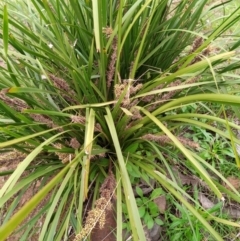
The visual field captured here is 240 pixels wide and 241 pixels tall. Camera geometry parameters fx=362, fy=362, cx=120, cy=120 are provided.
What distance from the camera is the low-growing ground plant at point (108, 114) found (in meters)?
1.10

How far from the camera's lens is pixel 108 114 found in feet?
3.72

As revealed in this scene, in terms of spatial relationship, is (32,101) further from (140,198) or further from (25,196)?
(140,198)

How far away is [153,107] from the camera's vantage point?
4.07 feet

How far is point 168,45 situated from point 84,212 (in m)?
0.73

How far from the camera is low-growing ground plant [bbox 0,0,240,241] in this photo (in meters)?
1.10

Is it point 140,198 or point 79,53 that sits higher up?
point 79,53

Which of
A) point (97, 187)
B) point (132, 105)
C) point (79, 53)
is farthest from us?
point (79, 53)

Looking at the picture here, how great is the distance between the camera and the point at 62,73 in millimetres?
1427

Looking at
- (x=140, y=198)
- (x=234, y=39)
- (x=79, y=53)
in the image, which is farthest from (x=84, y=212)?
(x=234, y=39)

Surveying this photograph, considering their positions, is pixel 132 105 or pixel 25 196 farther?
pixel 25 196

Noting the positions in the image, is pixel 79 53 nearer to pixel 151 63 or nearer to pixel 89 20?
pixel 89 20

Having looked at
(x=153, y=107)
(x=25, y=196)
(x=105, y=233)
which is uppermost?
(x=153, y=107)

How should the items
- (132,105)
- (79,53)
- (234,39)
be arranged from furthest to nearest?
(234,39) < (79,53) < (132,105)

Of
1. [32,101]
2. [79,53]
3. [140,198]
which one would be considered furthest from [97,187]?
[79,53]
